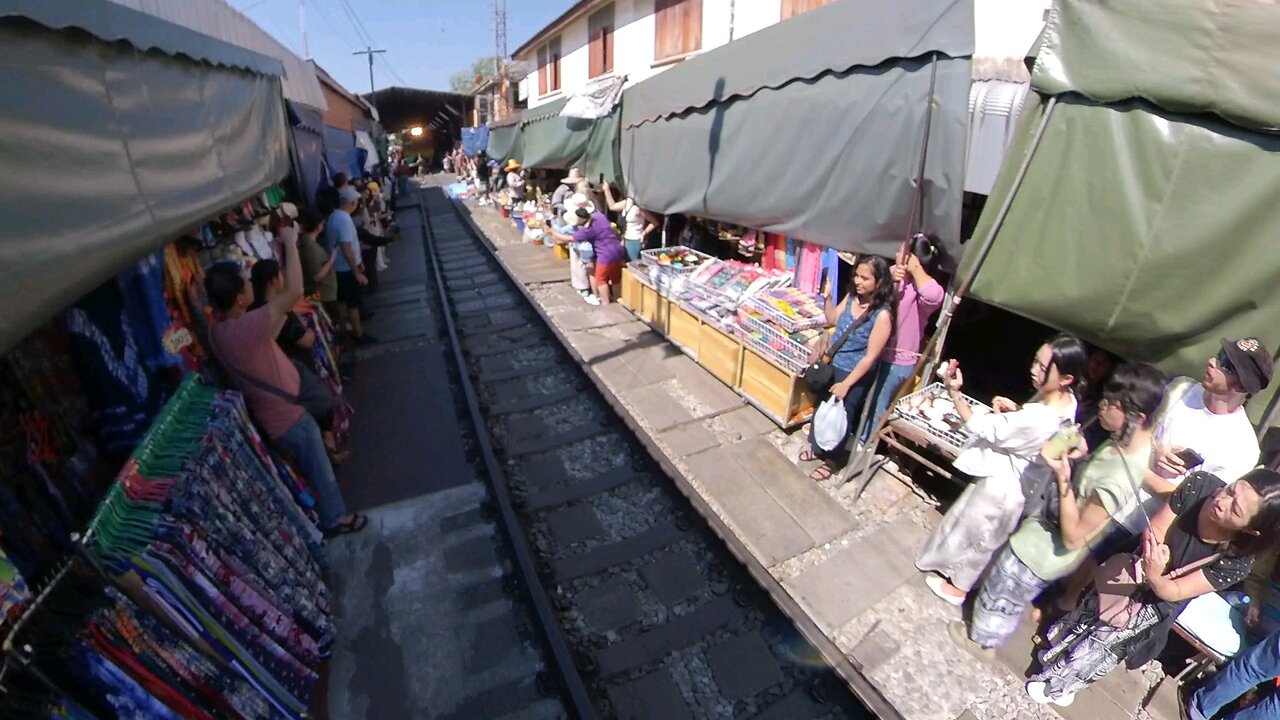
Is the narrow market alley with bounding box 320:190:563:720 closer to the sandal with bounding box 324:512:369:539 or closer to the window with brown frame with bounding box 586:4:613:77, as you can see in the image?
the sandal with bounding box 324:512:369:539

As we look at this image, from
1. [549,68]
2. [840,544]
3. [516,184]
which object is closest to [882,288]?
[840,544]

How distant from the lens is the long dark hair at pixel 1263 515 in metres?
2.16

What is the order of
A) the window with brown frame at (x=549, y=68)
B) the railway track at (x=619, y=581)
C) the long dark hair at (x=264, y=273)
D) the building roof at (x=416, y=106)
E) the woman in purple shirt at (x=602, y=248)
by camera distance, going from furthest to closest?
the building roof at (x=416, y=106)
the window with brown frame at (x=549, y=68)
the woman in purple shirt at (x=602, y=248)
the long dark hair at (x=264, y=273)
the railway track at (x=619, y=581)

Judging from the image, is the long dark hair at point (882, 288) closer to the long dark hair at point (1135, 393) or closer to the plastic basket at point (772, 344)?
the plastic basket at point (772, 344)

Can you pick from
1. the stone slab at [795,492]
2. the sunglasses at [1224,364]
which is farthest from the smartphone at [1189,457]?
the stone slab at [795,492]

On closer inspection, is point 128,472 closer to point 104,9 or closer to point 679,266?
point 104,9

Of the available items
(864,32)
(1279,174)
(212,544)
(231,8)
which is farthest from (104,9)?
(1279,174)

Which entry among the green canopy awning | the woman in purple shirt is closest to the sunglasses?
the green canopy awning

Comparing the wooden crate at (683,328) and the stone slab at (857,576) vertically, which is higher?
the wooden crate at (683,328)

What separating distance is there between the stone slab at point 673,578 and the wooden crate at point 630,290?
16.6ft

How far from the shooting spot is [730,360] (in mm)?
6008

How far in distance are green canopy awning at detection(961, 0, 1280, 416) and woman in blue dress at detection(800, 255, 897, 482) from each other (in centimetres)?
81

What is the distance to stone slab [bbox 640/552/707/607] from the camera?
11.5 ft

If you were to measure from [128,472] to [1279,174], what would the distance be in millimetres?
5394
